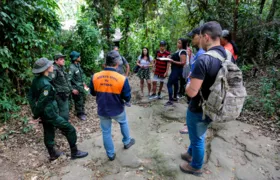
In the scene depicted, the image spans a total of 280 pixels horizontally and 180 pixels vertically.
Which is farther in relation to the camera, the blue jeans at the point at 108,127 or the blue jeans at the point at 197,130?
the blue jeans at the point at 108,127

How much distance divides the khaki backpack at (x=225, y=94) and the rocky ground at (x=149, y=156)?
1.20 meters

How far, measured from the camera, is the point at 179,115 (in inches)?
202

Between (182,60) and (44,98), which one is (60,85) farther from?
(182,60)

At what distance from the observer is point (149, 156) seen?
353cm

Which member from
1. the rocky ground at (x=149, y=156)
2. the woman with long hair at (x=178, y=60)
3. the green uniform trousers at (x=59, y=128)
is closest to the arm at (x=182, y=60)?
the woman with long hair at (x=178, y=60)

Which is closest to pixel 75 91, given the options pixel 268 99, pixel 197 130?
pixel 197 130

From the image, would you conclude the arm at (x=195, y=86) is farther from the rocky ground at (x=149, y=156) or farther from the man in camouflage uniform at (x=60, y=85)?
the man in camouflage uniform at (x=60, y=85)

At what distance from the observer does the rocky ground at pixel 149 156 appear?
10.3 feet

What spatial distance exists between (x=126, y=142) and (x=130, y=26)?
28.7 ft

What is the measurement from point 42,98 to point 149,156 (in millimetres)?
2051

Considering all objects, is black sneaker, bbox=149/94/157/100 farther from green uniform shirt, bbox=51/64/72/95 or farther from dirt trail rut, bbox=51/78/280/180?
green uniform shirt, bbox=51/64/72/95

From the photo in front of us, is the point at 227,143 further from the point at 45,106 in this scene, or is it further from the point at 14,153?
the point at 14,153

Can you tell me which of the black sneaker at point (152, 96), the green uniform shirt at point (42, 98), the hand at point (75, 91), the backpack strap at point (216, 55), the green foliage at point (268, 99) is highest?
the backpack strap at point (216, 55)

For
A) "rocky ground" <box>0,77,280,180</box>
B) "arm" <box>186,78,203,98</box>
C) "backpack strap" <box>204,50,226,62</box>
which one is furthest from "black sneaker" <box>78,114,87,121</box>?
"backpack strap" <box>204,50,226,62</box>
